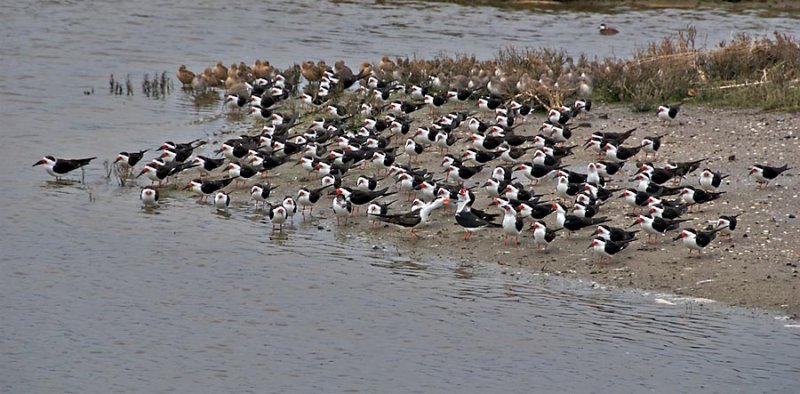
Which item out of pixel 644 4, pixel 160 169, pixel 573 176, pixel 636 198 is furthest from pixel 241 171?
pixel 644 4

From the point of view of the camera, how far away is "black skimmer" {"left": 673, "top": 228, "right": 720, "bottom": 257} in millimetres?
13898

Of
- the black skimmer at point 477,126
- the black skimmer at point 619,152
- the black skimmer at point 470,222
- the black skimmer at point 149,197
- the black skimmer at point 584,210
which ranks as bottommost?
the black skimmer at point 149,197

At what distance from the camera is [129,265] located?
14.8 m

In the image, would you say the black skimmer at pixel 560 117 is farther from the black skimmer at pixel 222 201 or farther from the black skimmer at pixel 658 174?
the black skimmer at pixel 222 201

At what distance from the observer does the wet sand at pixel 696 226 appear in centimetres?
1335

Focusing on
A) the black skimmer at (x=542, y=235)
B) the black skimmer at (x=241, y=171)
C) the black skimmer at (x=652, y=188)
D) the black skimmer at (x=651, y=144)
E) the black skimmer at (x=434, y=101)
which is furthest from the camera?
the black skimmer at (x=434, y=101)

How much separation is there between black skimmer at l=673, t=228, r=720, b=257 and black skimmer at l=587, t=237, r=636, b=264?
61cm

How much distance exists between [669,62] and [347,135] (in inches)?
267

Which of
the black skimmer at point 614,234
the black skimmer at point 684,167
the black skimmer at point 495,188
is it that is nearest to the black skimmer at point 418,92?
the black skimmer at point 495,188

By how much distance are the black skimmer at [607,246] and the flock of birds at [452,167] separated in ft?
0.05

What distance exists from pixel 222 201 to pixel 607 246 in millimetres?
5747

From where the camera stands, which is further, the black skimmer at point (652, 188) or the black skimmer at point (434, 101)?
the black skimmer at point (434, 101)

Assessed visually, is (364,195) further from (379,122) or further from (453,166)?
(379,122)

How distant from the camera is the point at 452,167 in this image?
17.8 m
